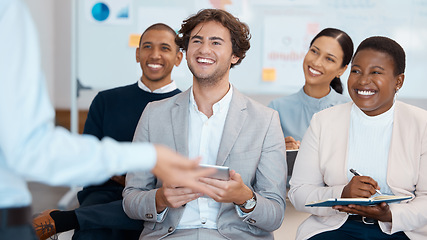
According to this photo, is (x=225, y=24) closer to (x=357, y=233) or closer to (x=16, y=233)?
(x=357, y=233)

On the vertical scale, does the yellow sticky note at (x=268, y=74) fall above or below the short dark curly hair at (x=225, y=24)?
below

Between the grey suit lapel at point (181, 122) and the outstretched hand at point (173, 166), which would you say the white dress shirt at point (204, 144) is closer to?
the grey suit lapel at point (181, 122)

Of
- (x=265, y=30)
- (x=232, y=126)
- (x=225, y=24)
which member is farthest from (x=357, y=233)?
(x=265, y=30)

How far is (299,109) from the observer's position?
321cm

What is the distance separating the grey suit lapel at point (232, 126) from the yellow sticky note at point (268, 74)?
2018mm

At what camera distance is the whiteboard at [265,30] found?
13.5 feet

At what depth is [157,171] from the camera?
112 centimetres

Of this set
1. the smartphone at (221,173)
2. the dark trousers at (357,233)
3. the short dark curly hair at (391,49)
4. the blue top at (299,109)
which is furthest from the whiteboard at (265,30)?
the smartphone at (221,173)

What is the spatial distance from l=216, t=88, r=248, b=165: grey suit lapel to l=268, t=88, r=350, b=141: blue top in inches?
39.5

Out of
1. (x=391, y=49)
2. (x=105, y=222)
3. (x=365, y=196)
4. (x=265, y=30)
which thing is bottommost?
(x=105, y=222)

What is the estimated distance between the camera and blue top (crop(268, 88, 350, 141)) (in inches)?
124

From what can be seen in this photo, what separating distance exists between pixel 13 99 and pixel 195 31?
1.46 meters

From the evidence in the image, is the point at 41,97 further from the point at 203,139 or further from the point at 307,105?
the point at 307,105

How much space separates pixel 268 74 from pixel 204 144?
2162mm
